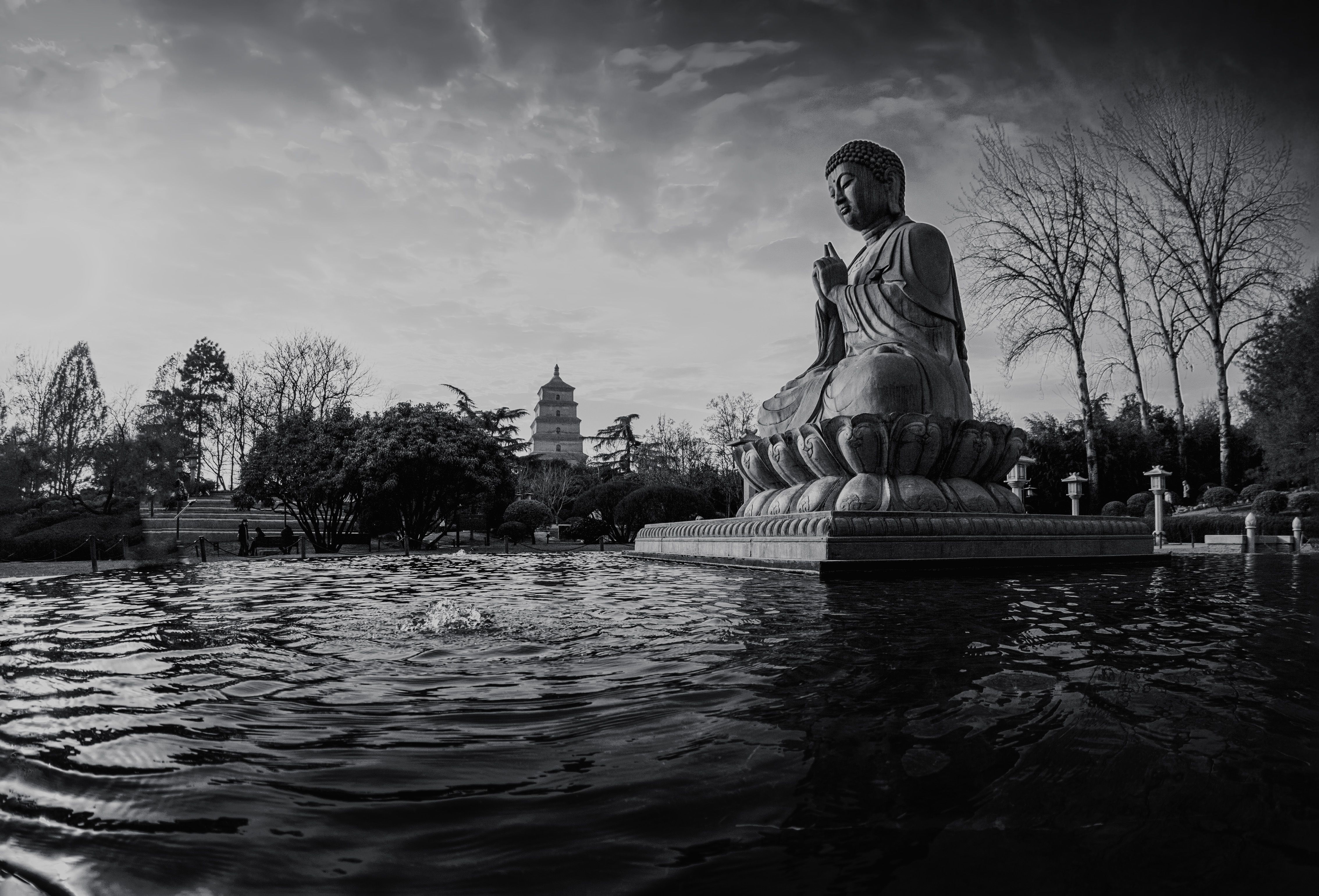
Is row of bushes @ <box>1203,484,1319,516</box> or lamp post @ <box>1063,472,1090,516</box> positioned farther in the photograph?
row of bushes @ <box>1203,484,1319,516</box>

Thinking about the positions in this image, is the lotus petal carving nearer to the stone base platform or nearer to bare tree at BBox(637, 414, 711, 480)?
the stone base platform

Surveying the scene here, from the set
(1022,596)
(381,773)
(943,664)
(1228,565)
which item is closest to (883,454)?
(1022,596)

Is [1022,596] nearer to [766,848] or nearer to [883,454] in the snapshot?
[883,454]

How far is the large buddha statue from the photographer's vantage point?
30.8 feet

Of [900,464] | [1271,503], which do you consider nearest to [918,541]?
[900,464]

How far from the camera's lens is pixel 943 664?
281cm

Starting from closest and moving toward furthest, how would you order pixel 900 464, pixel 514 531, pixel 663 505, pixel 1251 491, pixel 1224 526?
pixel 900 464 → pixel 1224 526 → pixel 1251 491 → pixel 663 505 → pixel 514 531

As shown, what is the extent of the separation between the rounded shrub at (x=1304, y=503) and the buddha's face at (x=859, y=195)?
19.0 meters

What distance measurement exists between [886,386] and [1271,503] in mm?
20258

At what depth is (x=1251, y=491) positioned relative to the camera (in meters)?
25.2

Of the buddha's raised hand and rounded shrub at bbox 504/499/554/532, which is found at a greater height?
the buddha's raised hand

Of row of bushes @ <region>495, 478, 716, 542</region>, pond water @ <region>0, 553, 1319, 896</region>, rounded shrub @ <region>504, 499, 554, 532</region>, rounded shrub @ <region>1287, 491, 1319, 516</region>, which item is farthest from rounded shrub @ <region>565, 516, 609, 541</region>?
pond water @ <region>0, 553, 1319, 896</region>

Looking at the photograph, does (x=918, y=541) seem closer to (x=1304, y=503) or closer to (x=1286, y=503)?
(x=1304, y=503)

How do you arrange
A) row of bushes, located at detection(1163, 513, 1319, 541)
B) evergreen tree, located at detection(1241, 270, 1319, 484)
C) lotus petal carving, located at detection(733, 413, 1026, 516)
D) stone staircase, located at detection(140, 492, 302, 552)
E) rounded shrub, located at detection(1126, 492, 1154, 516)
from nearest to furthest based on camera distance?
lotus petal carving, located at detection(733, 413, 1026, 516) → row of bushes, located at detection(1163, 513, 1319, 541) → evergreen tree, located at detection(1241, 270, 1319, 484) → rounded shrub, located at detection(1126, 492, 1154, 516) → stone staircase, located at detection(140, 492, 302, 552)
